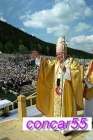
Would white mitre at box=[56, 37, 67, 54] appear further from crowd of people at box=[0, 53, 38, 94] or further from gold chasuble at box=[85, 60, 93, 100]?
crowd of people at box=[0, 53, 38, 94]

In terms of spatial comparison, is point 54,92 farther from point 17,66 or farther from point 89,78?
point 17,66

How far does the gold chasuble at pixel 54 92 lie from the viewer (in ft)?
12.6

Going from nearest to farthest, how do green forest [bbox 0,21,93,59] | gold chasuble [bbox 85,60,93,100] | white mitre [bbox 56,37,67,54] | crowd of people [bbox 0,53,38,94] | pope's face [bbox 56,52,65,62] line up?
1. white mitre [bbox 56,37,67,54]
2. pope's face [bbox 56,52,65,62]
3. gold chasuble [bbox 85,60,93,100]
4. crowd of people [bbox 0,53,38,94]
5. green forest [bbox 0,21,93,59]

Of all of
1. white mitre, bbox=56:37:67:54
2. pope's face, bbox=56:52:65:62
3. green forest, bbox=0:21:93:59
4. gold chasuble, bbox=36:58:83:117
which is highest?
green forest, bbox=0:21:93:59

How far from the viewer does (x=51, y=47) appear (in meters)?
75.7

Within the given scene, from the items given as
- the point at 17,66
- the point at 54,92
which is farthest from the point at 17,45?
the point at 54,92

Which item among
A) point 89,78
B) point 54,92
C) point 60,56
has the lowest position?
point 54,92

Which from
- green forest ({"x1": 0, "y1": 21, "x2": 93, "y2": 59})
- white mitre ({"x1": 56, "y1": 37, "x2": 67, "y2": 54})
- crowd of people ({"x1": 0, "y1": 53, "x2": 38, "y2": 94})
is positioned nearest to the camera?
white mitre ({"x1": 56, "y1": 37, "x2": 67, "y2": 54})

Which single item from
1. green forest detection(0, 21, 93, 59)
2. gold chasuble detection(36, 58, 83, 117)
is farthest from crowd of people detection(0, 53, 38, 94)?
gold chasuble detection(36, 58, 83, 117)

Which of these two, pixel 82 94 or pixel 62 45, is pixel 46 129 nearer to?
pixel 82 94

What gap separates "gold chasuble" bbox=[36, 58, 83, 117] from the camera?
3854mm

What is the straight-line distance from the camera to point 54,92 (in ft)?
13.4

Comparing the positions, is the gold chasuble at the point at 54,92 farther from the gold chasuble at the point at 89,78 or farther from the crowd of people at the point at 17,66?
the crowd of people at the point at 17,66

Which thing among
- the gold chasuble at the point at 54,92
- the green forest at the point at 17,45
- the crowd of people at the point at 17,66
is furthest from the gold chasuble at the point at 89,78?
the green forest at the point at 17,45
